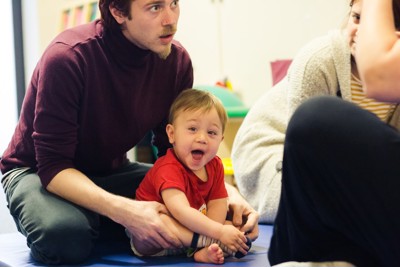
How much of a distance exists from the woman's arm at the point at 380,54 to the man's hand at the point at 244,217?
2.22 feet

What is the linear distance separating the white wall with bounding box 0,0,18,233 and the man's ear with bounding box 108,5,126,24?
6.04ft

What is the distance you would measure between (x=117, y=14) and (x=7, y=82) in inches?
75.2

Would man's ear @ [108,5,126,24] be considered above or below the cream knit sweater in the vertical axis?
above

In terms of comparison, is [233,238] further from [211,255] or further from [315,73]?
[315,73]

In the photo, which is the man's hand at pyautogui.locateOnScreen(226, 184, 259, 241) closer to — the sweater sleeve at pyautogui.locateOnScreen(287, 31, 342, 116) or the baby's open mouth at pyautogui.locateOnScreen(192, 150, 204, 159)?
the baby's open mouth at pyautogui.locateOnScreen(192, 150, 204, 159)

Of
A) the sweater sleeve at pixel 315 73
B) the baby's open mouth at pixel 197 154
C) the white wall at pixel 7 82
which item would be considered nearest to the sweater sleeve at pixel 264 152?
the sweater sleeve at pixel 315 73

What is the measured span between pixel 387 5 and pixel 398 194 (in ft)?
1.01

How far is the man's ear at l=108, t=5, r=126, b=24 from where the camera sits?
60.0 inches

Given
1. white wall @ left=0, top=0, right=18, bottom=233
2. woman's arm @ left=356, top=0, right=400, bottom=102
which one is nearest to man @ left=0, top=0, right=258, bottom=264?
woman's arm @ left=356, top=0, right=400, bottom=102

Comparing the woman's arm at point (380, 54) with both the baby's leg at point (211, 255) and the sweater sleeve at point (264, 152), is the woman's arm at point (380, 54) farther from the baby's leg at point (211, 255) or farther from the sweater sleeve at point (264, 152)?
the sweater sleeve at point (264, 152)

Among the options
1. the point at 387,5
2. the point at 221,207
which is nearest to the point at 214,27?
the point at 221,207

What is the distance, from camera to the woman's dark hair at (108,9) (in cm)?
151

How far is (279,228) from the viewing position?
37.5 inches

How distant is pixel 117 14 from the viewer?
153 centimetres
